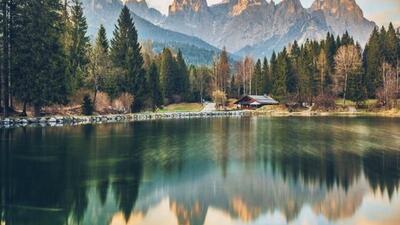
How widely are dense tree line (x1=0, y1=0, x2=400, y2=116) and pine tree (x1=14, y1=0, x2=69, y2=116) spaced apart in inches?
4.7

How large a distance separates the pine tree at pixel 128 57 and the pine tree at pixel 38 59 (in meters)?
17.0

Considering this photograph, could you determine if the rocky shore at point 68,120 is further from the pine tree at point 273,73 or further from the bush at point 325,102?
the pine tree at point 273,73

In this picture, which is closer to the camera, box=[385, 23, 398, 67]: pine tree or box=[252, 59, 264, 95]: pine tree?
box=[385, 23, 398, 67]: pine tree

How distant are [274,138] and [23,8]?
3597 centimetres

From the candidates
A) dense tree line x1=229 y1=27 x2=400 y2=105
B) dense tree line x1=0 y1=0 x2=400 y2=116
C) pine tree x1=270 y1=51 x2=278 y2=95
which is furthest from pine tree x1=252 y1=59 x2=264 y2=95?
dense tree line x1=229 y1=27 x2=400 y2=105

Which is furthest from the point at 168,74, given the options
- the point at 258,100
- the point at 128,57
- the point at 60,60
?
the point at 60,60

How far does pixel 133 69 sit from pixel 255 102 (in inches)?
1473

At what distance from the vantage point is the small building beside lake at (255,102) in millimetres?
105750

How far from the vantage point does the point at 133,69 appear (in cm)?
7738

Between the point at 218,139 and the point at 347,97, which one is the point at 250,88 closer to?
the point at 347,97

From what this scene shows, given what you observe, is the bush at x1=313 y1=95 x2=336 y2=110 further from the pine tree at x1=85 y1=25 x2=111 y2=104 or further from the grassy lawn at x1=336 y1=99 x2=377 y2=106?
the pine tree at x1=85 y1=25 x2=111 y2=104

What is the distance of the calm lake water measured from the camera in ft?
51.0

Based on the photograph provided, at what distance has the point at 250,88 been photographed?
12019 cm

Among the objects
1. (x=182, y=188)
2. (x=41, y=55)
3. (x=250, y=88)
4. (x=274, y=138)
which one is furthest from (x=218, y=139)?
(x=250, y=88)
